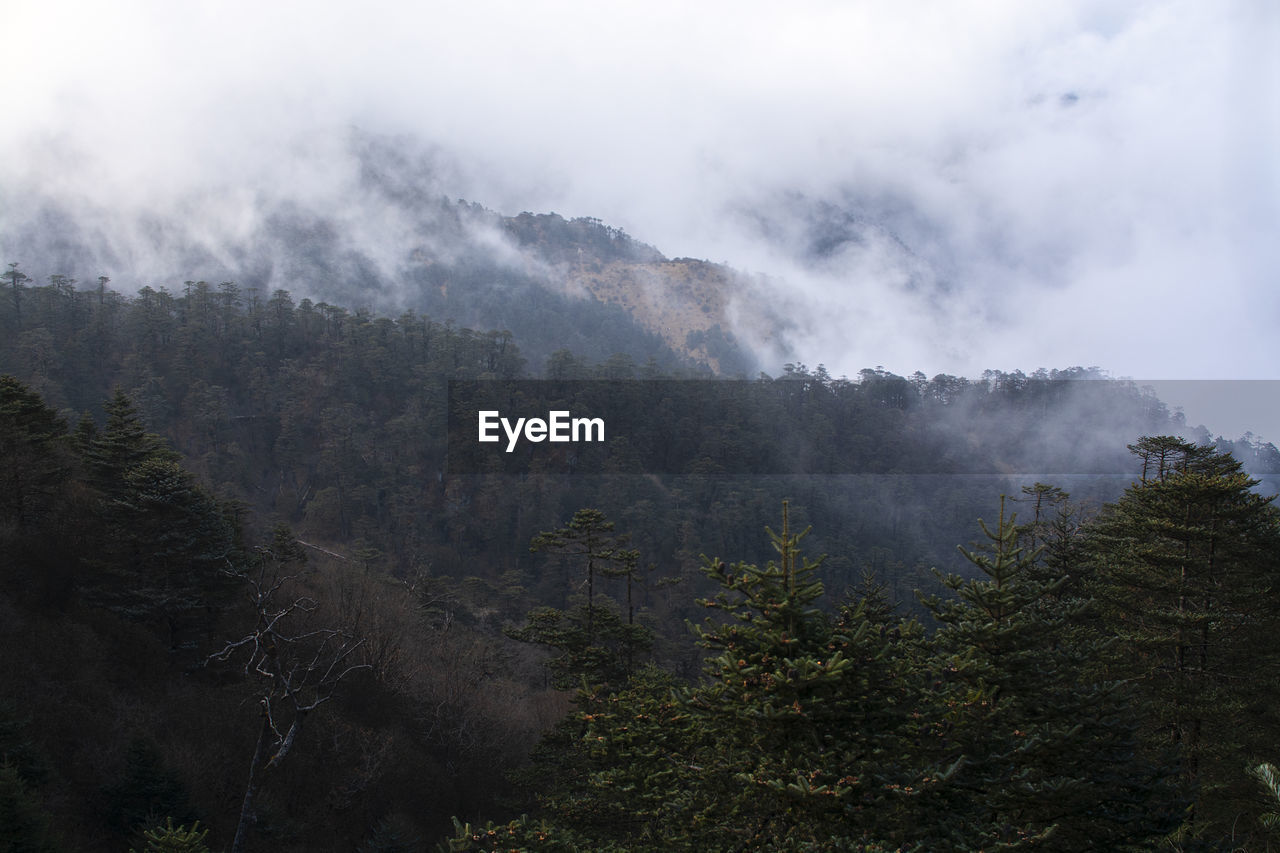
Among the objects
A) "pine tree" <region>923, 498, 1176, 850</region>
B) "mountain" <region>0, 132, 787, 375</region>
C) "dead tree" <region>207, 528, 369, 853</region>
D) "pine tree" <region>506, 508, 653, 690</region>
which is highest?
"mountain" <region>0, 132, 787, 375</region>

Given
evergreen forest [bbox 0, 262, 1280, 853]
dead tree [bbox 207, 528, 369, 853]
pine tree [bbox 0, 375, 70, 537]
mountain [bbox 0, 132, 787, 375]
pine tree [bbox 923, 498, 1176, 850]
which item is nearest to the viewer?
pine tree [bbox 923, 498, 1176, 850]

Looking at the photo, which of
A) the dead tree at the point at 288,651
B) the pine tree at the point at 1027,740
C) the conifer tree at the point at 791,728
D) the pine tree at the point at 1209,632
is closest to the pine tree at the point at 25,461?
the dead tree at the point at 288,651

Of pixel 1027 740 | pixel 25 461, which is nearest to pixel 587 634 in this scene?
pixel 1027 740

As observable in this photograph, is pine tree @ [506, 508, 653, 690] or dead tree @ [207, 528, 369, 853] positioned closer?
pine tree @ [506, 508, 653, 690]

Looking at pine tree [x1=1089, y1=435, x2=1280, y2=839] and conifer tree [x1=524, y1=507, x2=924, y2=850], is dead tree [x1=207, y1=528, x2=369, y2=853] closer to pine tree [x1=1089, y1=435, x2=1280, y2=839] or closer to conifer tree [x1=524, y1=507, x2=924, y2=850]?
conifer tree [x1=524, y1=507, x2=924, y2=850]

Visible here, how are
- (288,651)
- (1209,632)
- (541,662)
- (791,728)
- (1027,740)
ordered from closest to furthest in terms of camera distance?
(791,728) → (1027,740) → (1209,632) → (288,651) → (541,662)

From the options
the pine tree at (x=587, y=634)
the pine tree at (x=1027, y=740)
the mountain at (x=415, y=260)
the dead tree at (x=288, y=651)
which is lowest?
the dead tree at (x=288, y=651)

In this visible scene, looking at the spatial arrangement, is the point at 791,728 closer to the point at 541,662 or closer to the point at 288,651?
the point at 541,662

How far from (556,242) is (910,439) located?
104383 mm

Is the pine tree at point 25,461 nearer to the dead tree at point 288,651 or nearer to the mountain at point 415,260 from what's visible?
the dead tree at point 288,651

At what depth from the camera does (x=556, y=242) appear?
173250 mm

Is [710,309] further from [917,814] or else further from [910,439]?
[917,814]

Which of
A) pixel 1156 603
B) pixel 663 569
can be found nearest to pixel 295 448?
pixel 663 569

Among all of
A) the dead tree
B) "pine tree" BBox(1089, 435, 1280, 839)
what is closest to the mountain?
the dead tree
